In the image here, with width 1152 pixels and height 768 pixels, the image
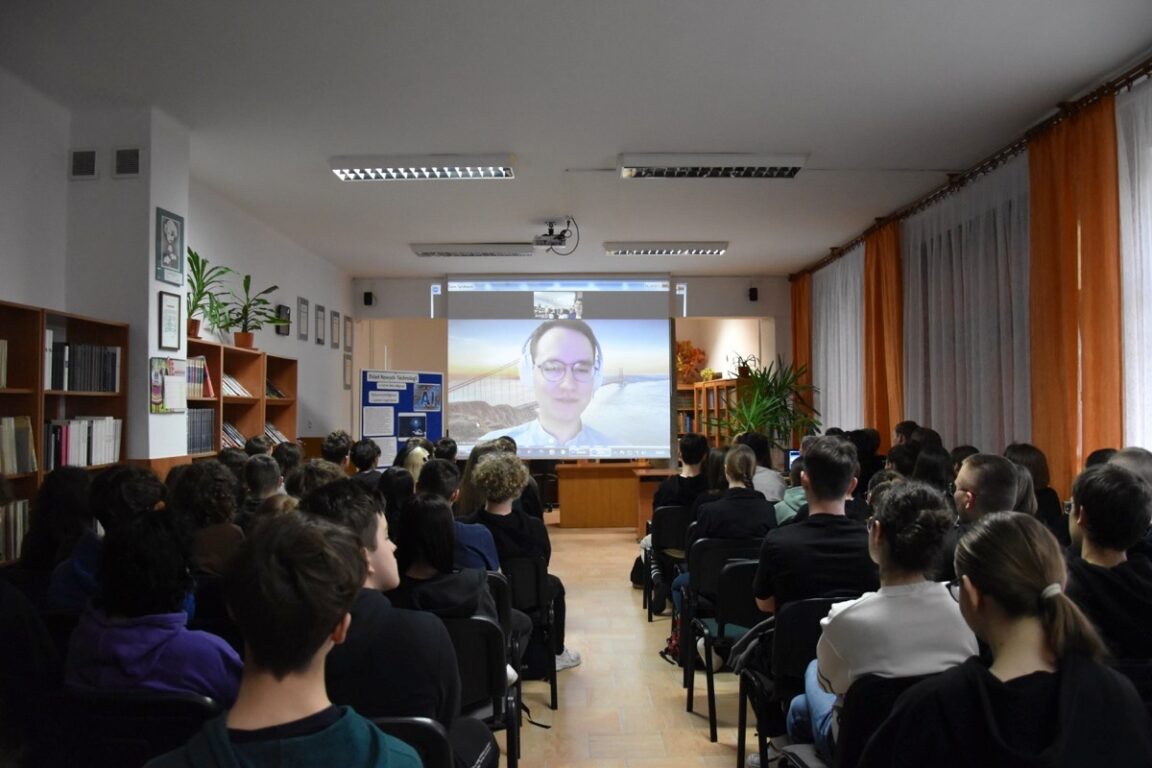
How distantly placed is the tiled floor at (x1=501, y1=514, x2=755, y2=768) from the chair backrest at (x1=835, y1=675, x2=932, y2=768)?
1.60 m

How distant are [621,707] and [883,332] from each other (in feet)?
16.1

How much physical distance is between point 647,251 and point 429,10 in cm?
499

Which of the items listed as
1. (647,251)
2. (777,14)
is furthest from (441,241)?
(777,14)

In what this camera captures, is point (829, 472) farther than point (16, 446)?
No

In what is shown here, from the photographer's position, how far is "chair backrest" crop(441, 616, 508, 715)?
7.69ft

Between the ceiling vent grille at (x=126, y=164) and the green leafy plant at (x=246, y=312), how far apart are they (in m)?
1.43

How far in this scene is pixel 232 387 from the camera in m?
5.81

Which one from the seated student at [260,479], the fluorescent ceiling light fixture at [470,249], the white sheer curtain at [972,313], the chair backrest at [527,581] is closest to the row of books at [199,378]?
the seated student at [260,479]

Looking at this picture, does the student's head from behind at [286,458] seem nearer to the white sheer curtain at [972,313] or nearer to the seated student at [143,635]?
the seated student at [143,635]

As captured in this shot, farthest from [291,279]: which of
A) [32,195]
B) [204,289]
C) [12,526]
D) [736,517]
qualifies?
[736,517]

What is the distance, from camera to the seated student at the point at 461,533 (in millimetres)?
3002

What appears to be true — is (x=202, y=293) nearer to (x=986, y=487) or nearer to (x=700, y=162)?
(x=700, y=162)

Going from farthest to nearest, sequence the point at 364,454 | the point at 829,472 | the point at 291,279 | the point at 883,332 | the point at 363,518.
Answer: the point at 291,279, the point at 883,332, the point at 364,454, the point at 829,472, the point at 363,518

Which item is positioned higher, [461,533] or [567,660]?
[461,533]
